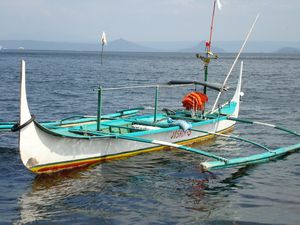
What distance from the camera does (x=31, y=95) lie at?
118ft

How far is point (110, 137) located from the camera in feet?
46.1

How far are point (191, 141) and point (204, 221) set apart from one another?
25.3 feet

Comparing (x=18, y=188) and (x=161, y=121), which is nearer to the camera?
(x=18, y=188)

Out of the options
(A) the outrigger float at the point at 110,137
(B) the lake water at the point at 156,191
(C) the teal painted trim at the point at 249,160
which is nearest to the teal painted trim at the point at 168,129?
(A) the outrigger float at the point at 110,137

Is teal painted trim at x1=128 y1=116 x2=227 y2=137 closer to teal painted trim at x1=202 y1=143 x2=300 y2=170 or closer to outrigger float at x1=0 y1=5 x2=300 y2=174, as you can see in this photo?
outrigger float at x1=0 y1=5 x2=300 y2=174

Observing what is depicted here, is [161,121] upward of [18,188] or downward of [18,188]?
upward

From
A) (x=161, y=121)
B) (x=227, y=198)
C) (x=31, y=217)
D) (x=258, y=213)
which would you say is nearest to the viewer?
(x=31, y=217)

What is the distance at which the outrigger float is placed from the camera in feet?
39.8

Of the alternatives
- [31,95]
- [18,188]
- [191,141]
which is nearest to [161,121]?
[191,141]

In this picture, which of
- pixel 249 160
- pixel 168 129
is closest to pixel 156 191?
pixel 249 160

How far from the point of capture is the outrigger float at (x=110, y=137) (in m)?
12.1

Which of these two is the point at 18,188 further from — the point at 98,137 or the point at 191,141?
the point at 191,141

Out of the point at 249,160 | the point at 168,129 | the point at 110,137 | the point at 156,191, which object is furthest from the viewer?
the point at 168,129

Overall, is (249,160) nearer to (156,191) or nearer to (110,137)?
(156,191)
